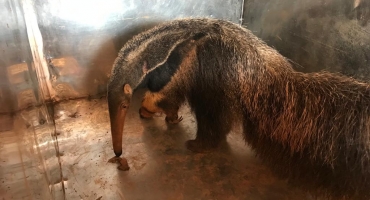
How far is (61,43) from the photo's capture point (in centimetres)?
344

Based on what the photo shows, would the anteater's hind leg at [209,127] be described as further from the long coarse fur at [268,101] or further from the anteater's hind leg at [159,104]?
the anteater's hind leg at [159,104]

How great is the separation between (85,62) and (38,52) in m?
0.46

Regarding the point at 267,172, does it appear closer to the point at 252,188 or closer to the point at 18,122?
the point at 252,188

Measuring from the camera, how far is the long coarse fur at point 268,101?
2014mm

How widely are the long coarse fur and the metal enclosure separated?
22.0 inches

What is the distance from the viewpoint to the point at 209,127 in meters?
2.89

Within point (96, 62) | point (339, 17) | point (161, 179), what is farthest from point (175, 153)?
point (339, 17)

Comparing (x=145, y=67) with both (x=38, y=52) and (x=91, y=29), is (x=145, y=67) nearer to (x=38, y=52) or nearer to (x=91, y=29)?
(x=91, y=29)

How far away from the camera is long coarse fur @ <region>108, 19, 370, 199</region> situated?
201 centimetres

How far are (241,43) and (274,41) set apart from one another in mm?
1182

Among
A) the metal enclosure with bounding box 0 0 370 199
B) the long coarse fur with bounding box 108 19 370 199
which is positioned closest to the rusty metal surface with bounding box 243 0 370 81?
the metal enclosure with bounding box 0 0 370 199

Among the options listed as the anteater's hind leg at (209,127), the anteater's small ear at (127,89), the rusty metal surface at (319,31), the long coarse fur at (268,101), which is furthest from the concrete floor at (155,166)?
the rusty metal surface at (319,31)

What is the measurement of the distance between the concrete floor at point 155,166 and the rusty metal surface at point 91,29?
0.37 meters

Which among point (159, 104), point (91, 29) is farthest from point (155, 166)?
point (91, 29)
